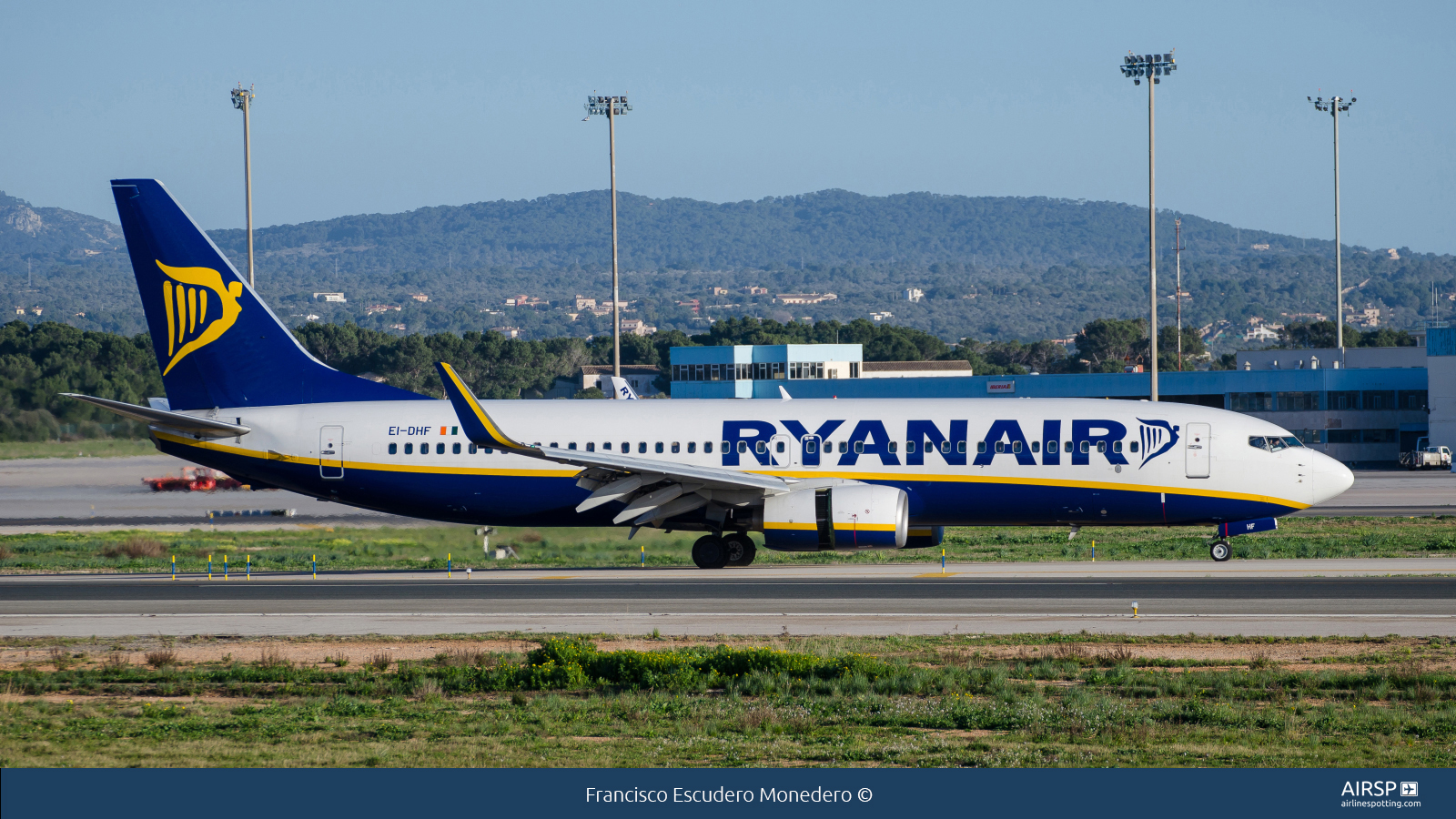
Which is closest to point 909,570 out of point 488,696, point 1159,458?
point 1159,458

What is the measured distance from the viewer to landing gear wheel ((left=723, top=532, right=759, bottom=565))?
35281 mm

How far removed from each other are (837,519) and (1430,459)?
7048cm

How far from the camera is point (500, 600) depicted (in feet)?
96.0

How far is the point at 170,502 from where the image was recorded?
65.4m

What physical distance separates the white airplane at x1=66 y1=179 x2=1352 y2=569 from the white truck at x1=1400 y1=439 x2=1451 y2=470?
62.5 meters

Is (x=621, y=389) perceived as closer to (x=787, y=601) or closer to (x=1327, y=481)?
(x=787, y=601)

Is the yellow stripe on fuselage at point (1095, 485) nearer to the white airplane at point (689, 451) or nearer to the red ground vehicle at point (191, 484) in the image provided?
the white airplane at point (689, 451)

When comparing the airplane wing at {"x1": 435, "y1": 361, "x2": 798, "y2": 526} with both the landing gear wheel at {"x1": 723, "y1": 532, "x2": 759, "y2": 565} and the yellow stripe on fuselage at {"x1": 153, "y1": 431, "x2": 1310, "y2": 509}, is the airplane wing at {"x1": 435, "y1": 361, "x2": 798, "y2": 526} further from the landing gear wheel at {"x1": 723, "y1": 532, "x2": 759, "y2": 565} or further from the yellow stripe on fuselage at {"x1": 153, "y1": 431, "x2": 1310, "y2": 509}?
the landing gear wheel at {"x1": 723, "y1": 532, "x2": 759, "y2": 565}

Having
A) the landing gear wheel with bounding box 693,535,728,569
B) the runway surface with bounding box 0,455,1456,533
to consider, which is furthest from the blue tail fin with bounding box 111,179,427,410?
the runway surface with bounding box 0,455,1456,533

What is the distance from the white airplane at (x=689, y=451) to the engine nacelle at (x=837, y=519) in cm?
5

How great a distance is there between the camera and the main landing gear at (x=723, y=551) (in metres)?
35.1

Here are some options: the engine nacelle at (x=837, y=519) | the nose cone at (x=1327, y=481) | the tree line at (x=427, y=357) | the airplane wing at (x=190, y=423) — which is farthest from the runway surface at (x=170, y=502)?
the engine nacelle at (x=837, y=519)

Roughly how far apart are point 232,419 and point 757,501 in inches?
541

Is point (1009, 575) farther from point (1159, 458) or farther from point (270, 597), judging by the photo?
point (270, 597)
